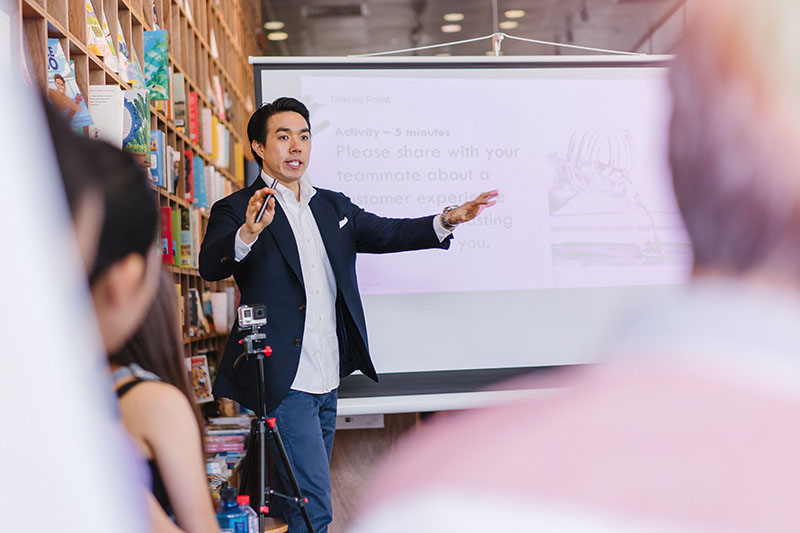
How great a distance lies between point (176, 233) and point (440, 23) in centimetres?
575

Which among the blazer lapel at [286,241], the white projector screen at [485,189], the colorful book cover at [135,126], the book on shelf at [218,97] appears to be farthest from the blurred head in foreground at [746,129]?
the book on shelf at [218,97]

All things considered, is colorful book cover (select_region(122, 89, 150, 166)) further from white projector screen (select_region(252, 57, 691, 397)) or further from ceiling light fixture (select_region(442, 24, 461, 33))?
ceiling light fixture (select_region(442, 24, 461, 33))

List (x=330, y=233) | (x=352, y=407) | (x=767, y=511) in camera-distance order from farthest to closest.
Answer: (x=352, y=407) < (x=330, y=233) < (x=767, y=511)

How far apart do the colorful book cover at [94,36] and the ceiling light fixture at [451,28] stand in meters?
6.67

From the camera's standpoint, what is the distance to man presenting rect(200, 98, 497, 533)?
2158 millimetres

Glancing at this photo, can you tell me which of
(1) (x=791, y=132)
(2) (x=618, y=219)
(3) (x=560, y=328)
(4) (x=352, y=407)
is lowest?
(4) (x=352, y=407)

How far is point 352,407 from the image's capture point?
2.77m

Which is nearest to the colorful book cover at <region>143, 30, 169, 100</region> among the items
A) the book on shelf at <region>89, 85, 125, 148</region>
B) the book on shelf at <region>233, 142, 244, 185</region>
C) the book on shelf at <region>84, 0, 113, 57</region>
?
the book on shelf at <region>84, 0, 113, 57</region>

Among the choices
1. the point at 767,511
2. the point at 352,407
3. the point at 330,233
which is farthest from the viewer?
the point at 352,407

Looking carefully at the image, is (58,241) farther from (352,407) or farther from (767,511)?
(352,407)

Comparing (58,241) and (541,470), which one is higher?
(58,241)

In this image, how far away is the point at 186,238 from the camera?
3609 millimetres

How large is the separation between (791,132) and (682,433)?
0.51 ft

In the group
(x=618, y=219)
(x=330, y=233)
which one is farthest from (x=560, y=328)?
(x=330, y=233)
